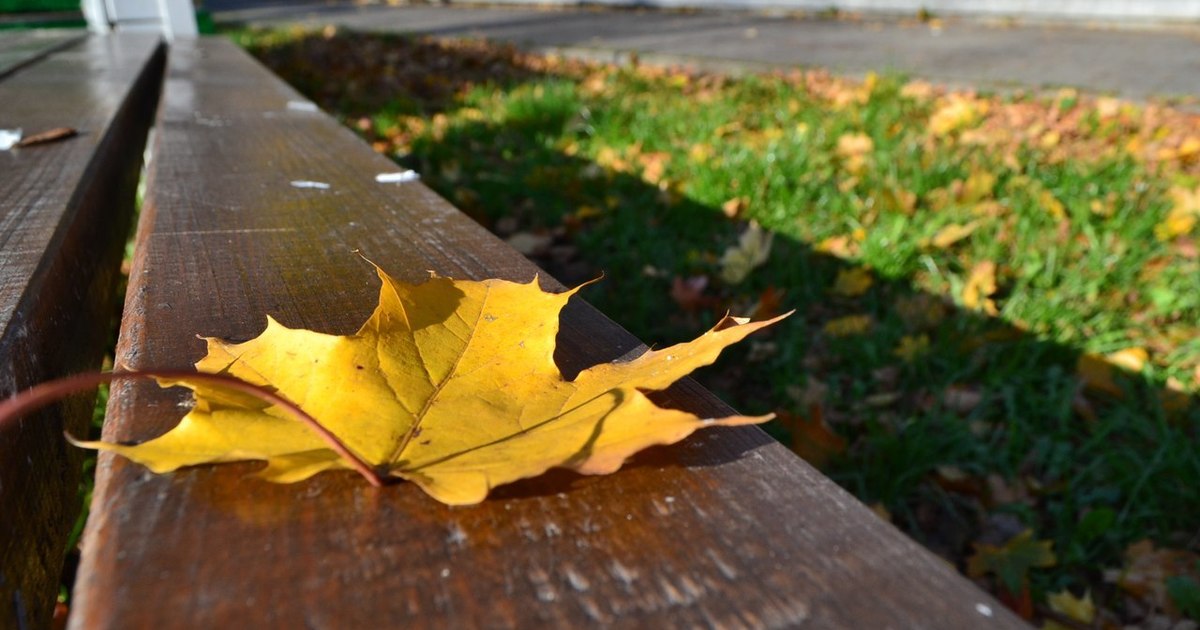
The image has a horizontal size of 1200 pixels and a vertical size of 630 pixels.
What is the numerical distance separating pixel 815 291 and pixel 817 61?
3833 millimetres

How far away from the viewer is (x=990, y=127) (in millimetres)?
3557

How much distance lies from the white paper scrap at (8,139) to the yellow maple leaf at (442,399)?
1035mm

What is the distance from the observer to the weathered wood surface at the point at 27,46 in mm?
2557

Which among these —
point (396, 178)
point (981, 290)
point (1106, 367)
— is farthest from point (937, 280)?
point (396, 178)

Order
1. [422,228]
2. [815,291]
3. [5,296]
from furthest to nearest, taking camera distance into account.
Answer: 1. [815,291]
2. [422,228]
3. [5,296]

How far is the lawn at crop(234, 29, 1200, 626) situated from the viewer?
156cm

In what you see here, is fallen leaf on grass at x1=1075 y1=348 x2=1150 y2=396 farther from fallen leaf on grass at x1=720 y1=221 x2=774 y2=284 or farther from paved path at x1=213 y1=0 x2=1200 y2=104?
paved path at x1=213 y1=0 x2=1200 y2=104

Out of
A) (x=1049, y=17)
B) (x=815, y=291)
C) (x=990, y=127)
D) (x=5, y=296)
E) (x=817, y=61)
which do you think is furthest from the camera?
(x=1049, y=17)

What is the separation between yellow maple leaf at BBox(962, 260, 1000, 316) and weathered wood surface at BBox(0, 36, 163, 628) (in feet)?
5.81

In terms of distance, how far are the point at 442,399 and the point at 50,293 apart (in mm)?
488

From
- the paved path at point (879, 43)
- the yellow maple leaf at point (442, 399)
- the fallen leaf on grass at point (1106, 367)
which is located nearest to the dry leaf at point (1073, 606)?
the fallen leaf on grass at point (1106, 367)

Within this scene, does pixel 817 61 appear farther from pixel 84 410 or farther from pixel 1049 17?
pixel 84 410

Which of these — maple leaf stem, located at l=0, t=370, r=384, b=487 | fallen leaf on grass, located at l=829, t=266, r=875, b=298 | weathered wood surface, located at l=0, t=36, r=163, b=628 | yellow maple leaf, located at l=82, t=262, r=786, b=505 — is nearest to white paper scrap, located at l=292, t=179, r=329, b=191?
weathered wood surface, located at l=0, t=36, r=163, b=628

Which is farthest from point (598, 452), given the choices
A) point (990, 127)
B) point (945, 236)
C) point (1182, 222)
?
point (990, 127)
